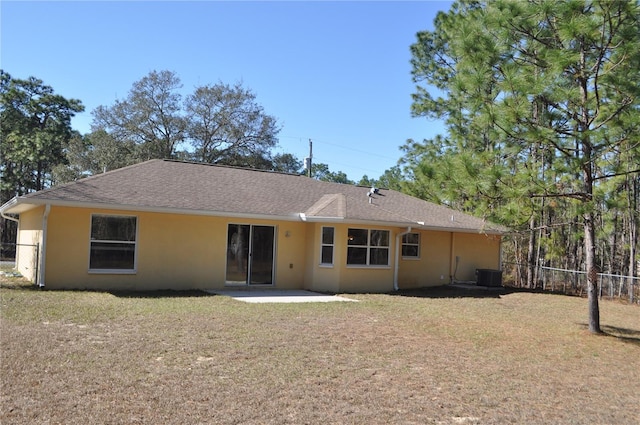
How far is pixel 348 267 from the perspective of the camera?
14812mm

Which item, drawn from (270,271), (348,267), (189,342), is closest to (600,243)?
(348,267)

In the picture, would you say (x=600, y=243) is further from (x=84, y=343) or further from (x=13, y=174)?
(x=13, y=174)

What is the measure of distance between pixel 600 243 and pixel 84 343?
25729 millimetres

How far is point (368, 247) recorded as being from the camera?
15.3 meters

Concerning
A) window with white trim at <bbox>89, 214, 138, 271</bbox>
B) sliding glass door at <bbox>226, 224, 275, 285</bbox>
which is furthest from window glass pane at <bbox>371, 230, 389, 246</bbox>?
window with white trim at <bbox>89, 214, 138, 271</bbox>

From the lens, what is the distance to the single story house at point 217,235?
12570 mm

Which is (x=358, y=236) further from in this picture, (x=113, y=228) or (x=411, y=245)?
(x=113, y=228)

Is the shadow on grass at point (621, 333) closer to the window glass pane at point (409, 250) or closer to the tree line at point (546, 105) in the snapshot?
the tree line at point (546, 105)

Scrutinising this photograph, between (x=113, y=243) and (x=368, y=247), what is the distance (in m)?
7.22

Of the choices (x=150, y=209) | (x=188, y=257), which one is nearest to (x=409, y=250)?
(x=188, y=257)

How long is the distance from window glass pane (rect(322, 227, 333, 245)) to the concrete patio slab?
5.19ft

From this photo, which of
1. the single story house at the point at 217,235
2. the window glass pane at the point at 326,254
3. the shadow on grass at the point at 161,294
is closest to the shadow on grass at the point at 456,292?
the single story house at the point at 217,235

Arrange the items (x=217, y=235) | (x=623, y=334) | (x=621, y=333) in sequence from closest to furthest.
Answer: (x=623, y=334) < (x=621, y=333) < (x=217, y=235)

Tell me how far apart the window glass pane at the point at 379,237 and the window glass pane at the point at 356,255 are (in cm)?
44
